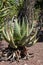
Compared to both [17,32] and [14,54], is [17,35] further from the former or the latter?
[14,54]

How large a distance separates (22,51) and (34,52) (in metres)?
0.60

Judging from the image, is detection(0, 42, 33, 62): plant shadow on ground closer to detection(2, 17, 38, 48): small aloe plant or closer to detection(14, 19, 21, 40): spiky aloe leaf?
detection(2, 17, 38, 48): small aloe plant

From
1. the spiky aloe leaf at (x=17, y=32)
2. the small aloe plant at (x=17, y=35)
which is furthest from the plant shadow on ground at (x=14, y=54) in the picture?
the spiky aloe leaf at (x=17, y=32)

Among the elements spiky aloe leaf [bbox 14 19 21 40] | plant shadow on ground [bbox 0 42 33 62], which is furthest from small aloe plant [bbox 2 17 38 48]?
plant shadow on ground [bbox 0 42 33 62]

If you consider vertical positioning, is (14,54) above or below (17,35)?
below

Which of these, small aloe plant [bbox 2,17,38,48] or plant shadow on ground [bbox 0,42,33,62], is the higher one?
small aloe plant [bbox 2,17,38,48]

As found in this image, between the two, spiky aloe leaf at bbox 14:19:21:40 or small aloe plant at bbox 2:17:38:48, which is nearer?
small aloe plant at bbox 2:17:38:48

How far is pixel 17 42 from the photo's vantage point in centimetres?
601

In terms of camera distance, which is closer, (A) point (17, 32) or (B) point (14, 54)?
(B) point (14, 54)

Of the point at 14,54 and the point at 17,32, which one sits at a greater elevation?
the point at 17,32

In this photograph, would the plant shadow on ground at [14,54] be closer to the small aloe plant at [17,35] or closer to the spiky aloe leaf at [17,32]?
the small aloe plant at [17,35]

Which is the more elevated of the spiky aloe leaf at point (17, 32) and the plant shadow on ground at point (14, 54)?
the spiky aloe leaf at point (17, 32)

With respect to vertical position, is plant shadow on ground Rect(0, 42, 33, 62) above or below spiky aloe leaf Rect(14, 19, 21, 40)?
below

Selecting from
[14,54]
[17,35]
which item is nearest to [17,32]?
[17,35]
